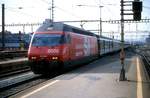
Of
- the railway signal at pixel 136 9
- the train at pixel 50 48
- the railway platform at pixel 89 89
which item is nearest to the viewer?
the railway platform at pixel 89 89

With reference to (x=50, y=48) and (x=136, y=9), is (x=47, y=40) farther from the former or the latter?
(x=136, y=9)

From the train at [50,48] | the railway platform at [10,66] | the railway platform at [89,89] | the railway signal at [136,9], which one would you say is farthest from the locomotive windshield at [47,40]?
the railway signal at [136,9]

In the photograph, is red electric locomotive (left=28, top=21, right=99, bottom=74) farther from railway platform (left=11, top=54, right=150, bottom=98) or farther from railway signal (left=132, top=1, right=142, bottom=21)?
railway signal (left=132, top=1, right=142, bottom=21)

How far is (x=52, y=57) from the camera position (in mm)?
20922

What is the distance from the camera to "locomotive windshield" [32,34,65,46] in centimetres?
2136

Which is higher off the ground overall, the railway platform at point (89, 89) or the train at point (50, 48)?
the train at point (50, 48)

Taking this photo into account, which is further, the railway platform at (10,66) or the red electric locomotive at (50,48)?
the railway platform at (10,66)

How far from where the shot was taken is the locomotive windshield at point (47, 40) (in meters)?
21.4

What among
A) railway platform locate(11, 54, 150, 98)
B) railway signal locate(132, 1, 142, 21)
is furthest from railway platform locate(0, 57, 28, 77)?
railway signal locate(132, 1, 142, 21)

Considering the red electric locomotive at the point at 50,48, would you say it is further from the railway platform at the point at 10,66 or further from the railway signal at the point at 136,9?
the railway signal at the point at 136,9

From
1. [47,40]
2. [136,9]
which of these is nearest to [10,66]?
[47,40]

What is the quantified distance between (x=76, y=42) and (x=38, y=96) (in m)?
12.7

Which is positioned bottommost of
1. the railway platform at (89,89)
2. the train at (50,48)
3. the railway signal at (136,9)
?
the railway platform at (89,89)

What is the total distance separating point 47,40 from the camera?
70.6 ft
